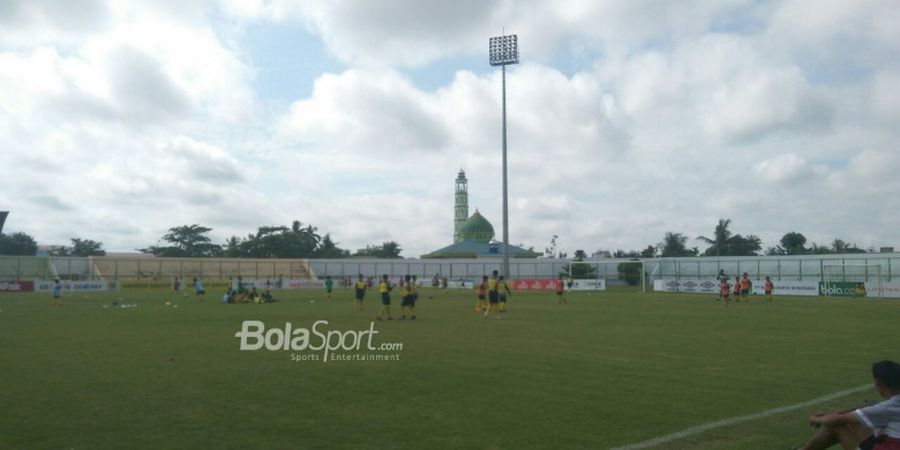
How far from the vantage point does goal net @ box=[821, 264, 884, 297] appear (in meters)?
44.7

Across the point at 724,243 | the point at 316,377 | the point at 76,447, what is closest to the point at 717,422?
the point at 316,377

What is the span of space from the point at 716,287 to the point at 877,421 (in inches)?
1957

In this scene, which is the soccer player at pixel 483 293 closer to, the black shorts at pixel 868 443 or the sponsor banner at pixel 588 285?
the black shorts at pixel 868 443

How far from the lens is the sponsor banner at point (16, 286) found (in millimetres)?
52750

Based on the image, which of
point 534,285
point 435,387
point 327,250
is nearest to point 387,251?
point 327,250

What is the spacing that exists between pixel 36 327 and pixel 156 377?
1261 centimetres

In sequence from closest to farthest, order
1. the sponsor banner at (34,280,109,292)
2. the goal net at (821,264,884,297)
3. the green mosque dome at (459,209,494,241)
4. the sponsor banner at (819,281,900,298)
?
the sponsor banner at (819,281,900,298), the goal net at (821,264,884,297), the sponsor banner at (34,280,109,292), the green mosque dome at (459,209,494,241)

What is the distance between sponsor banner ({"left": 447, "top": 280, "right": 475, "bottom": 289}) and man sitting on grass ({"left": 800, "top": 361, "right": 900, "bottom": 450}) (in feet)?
204

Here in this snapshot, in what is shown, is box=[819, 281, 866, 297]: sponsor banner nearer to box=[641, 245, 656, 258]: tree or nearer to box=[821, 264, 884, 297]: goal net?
box=[821, 264, 884, 297]: goal net

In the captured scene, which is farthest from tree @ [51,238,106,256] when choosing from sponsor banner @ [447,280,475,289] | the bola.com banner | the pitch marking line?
the pitch marking line

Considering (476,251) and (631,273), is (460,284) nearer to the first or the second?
(631,273)

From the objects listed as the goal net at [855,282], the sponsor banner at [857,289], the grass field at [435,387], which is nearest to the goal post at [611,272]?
the goal net at [855,282]

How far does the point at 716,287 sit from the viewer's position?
5172cm

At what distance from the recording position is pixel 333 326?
21.4m
